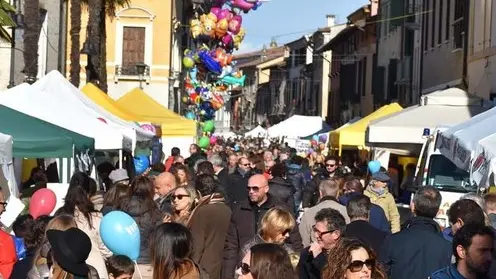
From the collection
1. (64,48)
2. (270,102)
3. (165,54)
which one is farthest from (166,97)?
(270,102)

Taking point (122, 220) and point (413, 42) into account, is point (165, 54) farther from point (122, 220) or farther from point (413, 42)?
point (122, 220)

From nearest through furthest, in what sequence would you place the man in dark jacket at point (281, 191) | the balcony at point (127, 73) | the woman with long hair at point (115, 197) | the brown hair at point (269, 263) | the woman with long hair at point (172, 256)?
the brown hair at point (269, 263) → the woman with long hair at point (172, 256) → the woman with long hair at point (115, 197) → the man in dark jacket at point (281, 191) → the balcony at point (127, 73)

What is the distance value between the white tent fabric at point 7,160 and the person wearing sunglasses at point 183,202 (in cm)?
207

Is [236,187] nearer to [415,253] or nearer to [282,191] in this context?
[282,191]

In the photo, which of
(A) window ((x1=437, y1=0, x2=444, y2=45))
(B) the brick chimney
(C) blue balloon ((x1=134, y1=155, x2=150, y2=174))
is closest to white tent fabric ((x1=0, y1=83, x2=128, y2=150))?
(C) blue balloon ((x1=134, y1=155, x2=150, y2=174))

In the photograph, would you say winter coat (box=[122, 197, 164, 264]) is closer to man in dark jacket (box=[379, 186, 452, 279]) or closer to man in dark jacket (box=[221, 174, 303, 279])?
man in dark jacket (box=[221, 174, 303, 279])

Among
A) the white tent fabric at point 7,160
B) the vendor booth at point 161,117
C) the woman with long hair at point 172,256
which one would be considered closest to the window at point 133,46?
the vendor booth at point 161,117

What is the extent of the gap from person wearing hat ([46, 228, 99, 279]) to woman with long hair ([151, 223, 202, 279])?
24.4 inches

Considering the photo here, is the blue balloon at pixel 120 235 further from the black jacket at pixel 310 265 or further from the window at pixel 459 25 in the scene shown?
the window at pixel 459 25

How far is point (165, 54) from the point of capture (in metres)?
50.9

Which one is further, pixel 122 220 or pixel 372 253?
pixel 122 220

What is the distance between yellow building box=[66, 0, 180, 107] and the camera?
50.5 metres

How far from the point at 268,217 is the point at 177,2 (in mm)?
47668

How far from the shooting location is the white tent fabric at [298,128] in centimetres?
4891
